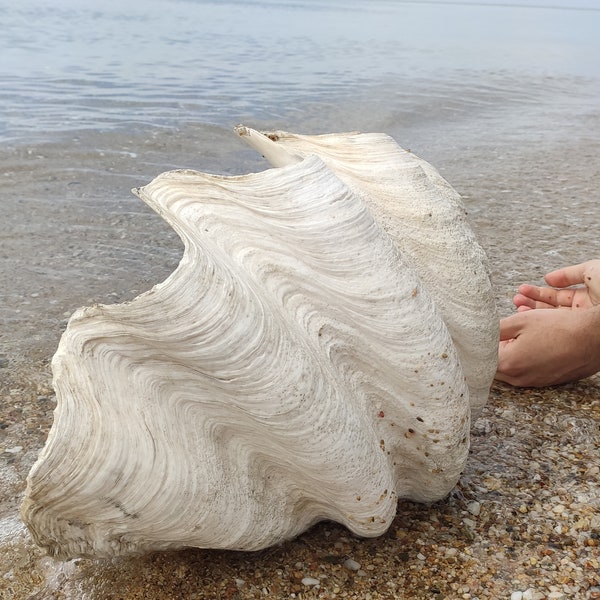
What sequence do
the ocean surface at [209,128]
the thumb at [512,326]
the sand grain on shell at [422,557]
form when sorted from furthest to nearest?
the ocean surface at [209,128], the thumb at [512,326], the sand grain on shell at [422,557]

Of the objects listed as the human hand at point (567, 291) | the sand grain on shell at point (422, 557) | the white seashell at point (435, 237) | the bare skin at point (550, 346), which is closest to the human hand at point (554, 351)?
the bare skin at point (550, 346)

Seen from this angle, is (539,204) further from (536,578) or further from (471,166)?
(536,578)

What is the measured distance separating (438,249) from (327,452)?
2.12ft

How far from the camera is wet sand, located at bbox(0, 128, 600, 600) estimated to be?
5.66ft

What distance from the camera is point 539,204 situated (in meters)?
4.82

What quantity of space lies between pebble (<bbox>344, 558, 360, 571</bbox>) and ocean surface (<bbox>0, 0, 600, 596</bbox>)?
91cm

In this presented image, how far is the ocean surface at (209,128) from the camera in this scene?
378 cm

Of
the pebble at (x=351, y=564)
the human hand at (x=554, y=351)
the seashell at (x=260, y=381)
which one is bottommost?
the pebble at (x=351, y=564)

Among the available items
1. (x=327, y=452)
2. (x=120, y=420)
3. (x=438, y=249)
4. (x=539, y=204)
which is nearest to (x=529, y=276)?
(x=539, y=204)

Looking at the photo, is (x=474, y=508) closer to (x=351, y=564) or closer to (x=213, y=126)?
(x=351, y=564)

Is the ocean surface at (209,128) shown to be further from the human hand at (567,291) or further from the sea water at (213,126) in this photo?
the human hand at (567,291)

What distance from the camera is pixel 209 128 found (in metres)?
6.98

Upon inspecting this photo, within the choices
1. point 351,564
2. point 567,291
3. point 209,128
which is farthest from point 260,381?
point 209,128

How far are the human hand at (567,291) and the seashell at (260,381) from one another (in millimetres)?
1130
